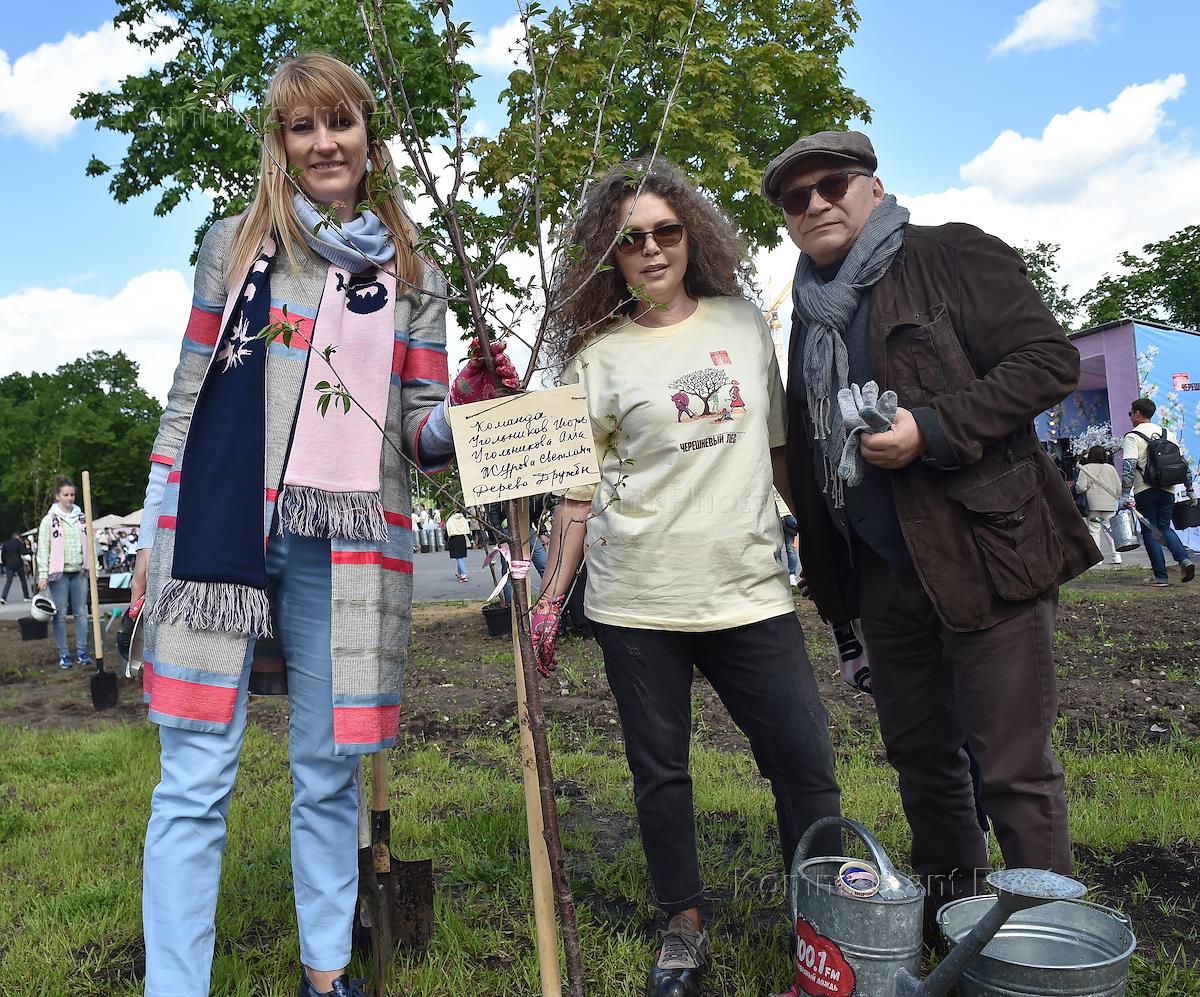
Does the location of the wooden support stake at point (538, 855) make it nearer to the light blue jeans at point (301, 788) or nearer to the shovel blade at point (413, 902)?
the light blue jeans at point (301, 788)

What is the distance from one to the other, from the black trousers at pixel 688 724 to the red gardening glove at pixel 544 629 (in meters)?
0.15

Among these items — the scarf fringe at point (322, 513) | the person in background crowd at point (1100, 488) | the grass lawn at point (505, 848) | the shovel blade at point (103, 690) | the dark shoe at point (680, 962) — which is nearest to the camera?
the scarf fringe at point (322, 513)

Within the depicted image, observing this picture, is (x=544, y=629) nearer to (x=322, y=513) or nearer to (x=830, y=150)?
(x=322, y=513)

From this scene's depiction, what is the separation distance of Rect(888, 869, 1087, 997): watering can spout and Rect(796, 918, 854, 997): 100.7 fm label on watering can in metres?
0.17

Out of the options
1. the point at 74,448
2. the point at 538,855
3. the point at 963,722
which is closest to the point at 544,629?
the point at 538,855

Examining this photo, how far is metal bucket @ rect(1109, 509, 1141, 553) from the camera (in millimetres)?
14164

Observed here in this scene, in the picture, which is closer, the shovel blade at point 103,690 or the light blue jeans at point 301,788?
the light blue jeans at point 301,788

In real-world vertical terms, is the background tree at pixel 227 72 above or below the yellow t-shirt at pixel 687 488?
above

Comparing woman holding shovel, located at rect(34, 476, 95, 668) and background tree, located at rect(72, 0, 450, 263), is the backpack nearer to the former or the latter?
background tree, located at rect(72, 0, 450, 263)

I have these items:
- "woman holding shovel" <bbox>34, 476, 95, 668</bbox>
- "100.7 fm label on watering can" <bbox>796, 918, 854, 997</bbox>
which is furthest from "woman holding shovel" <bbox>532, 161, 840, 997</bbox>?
"woman holding shovel" <bbox>34, 476, 95, 668</bbox>

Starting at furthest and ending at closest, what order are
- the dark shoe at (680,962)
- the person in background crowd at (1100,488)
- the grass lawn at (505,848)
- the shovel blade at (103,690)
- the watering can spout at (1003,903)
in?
the person in background crowd at (1100,488)
the shovel blade at (103,690)
the grass lawn at (505,848)
the dark shoe at (680,962)
the watering can spout at (1003,903)

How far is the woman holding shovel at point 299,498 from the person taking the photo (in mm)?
2074

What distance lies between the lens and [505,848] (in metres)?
3.37

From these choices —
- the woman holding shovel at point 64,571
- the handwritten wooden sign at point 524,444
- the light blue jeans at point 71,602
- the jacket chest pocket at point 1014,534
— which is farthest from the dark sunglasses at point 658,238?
the light blue jeans at point 71,602
